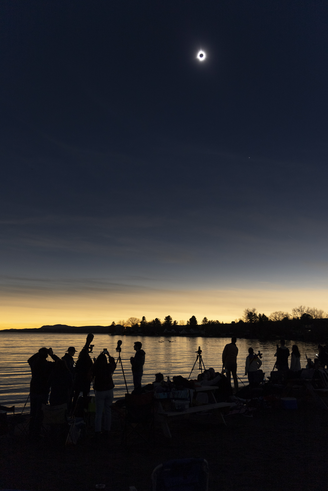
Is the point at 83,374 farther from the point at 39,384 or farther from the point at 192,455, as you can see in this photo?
the point at 192,455

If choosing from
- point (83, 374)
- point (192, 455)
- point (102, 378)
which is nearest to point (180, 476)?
point (192, 455)

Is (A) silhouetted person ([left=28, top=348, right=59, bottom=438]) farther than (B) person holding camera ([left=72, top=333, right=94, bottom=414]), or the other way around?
(B) person holding camera ([left=72, top=333, right=94, bottom=414])

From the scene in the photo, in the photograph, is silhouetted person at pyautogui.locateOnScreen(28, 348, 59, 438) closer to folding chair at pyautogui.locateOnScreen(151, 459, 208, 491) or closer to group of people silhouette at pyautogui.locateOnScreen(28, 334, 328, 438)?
group of people silhouette at pyautogui.locateOnScreen(28, 334, 328, 438)

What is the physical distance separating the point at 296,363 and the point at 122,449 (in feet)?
33.2

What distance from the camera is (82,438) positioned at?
24.7 feet

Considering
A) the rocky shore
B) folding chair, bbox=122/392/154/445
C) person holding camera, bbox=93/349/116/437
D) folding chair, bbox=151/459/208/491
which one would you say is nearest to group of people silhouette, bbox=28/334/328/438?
person holding camera, bbox=93/349/116/437

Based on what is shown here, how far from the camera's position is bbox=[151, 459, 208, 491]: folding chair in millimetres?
2711

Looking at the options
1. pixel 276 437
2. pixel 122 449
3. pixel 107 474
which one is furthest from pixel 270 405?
pixel 107 474

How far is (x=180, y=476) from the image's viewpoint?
2748 mm

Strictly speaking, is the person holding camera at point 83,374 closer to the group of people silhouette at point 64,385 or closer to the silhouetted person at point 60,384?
the group of people silhouette at point 64,385

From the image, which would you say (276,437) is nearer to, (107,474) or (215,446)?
(215,446)

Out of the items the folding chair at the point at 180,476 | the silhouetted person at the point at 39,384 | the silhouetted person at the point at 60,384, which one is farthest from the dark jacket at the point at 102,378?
the folding chair at the point at 180,476

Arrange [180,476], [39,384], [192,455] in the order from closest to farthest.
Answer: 1. [180,476]
2. [192,455]
3. [39,384]

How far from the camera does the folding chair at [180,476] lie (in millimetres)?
2711
